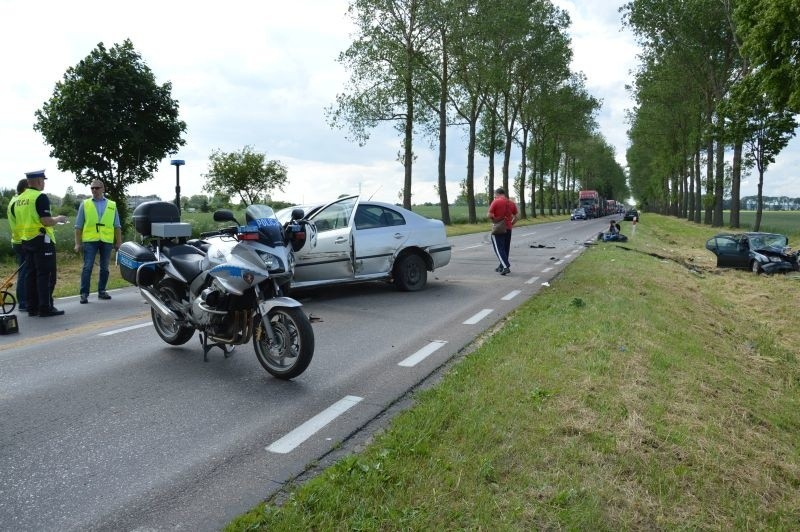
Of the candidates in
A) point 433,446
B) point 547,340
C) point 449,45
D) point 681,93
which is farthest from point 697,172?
point 433,446

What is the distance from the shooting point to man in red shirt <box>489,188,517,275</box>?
12469mm

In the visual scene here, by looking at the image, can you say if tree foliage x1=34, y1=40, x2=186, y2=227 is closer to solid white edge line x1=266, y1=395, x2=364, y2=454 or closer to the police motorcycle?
the police motorcycle

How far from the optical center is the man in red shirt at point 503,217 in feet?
40.9

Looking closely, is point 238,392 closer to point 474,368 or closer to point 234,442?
point 234,442

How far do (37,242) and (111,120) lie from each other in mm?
8243

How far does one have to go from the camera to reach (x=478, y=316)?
7875 millimetres

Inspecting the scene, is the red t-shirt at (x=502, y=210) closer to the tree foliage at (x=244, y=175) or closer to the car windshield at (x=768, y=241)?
the car windshield at (x=768, y=241)

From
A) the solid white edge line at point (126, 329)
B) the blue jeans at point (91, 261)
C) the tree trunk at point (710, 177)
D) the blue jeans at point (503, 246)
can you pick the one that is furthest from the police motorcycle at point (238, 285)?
the tree trunk at point (710, 177)

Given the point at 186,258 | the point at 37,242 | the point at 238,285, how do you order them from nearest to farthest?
the point at 238,285 → the point at 186,258 → the point at 37,242

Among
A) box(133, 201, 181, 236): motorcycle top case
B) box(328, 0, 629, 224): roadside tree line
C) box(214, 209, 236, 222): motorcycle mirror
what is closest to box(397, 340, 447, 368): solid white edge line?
box(214, 209, 236, 222): motorcycle mirror

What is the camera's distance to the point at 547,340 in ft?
19.5

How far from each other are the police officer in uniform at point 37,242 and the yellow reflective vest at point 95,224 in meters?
1.04

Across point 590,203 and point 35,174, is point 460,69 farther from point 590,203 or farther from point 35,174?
point 590,203

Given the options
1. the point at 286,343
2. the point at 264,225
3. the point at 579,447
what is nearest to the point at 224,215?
the point at 264,225
